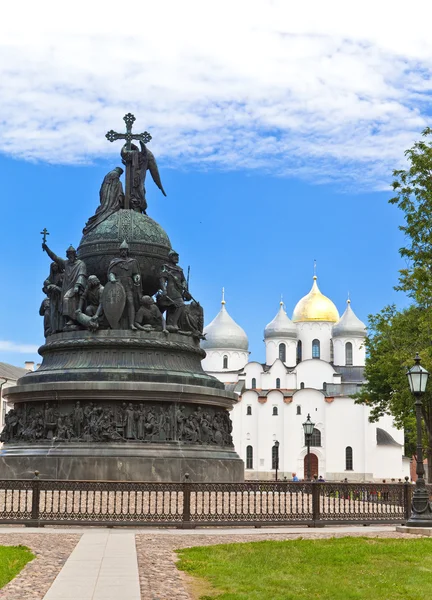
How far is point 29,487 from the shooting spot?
18.3 m

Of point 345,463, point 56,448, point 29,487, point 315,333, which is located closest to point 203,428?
point 56,448

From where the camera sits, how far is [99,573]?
11023mm

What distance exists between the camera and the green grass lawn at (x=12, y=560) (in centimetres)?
1082

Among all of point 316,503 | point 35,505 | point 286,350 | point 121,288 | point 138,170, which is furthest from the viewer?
point 286,350

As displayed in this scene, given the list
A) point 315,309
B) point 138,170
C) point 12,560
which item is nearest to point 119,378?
point 138,170

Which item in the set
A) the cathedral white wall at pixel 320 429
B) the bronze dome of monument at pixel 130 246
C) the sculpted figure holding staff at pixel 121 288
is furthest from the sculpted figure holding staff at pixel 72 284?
the cathedral white wall at pixel 320 429

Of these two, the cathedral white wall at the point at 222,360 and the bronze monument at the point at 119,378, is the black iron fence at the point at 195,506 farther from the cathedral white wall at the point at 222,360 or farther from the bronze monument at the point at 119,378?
the cathedral white wall at the point at 222,360

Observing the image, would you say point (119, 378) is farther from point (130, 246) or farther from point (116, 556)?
point (116, 556)

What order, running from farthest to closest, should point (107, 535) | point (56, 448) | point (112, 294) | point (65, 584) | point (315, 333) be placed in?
point (315, 333) → point (112, 294) → point (56, 448) → point (107, 535) → point (65, 584)

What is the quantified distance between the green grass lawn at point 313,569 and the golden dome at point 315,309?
3711 inches

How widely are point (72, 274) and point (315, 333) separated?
8149cm

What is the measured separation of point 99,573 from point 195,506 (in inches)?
303

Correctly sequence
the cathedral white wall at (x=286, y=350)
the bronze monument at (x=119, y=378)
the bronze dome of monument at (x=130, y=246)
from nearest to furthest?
the bronze monument at (x=119, y=378) → the bronze dome of monument at (x=130, y=246) → the cathedral white wall at (x=286, y=350)

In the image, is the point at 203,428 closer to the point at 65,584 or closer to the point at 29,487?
the point at 29,487
